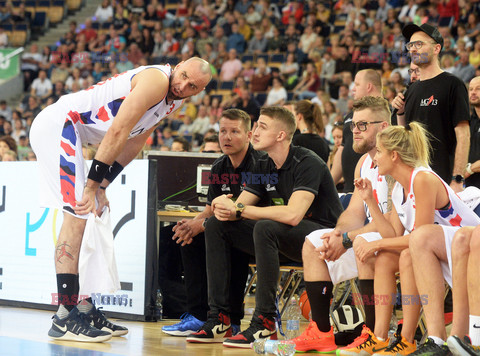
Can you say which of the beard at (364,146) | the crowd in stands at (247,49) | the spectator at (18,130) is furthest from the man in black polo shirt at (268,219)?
the spectator at (18,130)

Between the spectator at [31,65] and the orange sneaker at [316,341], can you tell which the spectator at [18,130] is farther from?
the orange sneaker at [316,341]

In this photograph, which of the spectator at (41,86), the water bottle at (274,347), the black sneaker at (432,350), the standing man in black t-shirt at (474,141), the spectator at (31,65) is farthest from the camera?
the spectator at (31,65)

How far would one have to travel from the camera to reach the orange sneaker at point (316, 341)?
4129 mm

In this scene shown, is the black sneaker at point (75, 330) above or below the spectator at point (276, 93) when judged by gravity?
below

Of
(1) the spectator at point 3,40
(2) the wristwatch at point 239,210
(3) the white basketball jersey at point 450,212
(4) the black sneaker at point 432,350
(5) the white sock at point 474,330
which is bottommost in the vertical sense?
Answer: (4) the black sneaker at point 432,350

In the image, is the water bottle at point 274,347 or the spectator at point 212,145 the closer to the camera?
the water bottle at point 274,347

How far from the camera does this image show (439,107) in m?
4.66

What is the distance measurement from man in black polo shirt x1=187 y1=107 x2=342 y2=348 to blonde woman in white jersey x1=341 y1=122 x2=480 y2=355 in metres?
0.60

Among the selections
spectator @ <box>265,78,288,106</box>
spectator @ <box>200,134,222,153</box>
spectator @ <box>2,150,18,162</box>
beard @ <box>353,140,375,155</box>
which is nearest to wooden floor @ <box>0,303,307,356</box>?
beard @ <box>353,140,375,155</box>

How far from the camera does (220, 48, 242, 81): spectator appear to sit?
15.2 metres

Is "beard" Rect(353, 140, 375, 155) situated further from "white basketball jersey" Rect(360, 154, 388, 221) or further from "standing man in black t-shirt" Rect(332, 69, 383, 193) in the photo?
"standing man in black t-shirt" Rect(332, 69, 383, 193)

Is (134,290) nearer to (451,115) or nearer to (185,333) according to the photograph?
(185,333)

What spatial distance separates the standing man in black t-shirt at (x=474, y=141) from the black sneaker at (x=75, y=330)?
2.92m

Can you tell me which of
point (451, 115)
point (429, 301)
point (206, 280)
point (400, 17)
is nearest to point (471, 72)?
point (400, 17)
